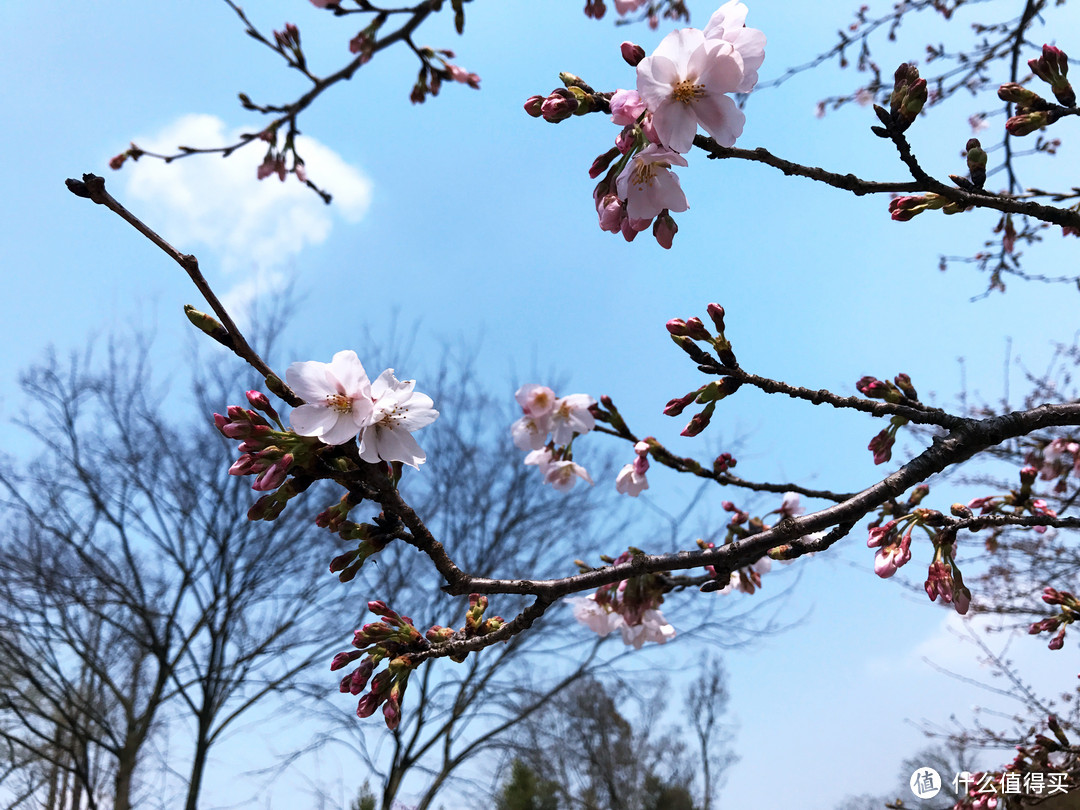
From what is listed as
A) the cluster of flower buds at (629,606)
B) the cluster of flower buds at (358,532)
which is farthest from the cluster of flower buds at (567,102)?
the cluster of flower buds at (629,606)

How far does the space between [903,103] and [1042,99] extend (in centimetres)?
46

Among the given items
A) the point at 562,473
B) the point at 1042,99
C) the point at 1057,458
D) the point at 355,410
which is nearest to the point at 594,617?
the point at 562,473

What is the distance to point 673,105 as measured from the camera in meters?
0.96

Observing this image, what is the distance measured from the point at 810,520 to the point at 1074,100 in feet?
2.97

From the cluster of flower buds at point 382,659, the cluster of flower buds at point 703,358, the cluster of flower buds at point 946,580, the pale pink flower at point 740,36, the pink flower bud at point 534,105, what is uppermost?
the pale pink flower at point 740,36

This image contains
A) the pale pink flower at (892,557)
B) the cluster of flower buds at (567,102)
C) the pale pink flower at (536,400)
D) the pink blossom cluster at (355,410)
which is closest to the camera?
the pink blossom cluster at (355,410)

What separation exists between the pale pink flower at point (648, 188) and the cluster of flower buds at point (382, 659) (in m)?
0.77

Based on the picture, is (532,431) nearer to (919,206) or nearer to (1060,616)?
(919,206)

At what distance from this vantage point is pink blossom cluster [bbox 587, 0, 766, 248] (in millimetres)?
959

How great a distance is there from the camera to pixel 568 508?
8125 millimetres

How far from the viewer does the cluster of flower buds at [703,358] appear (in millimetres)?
1166

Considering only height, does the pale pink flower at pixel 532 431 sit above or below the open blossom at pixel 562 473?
above

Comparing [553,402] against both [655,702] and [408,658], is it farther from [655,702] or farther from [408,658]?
[655,702]

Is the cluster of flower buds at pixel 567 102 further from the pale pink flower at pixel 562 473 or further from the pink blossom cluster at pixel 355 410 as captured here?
the pale pink flower at pixel 562 473
